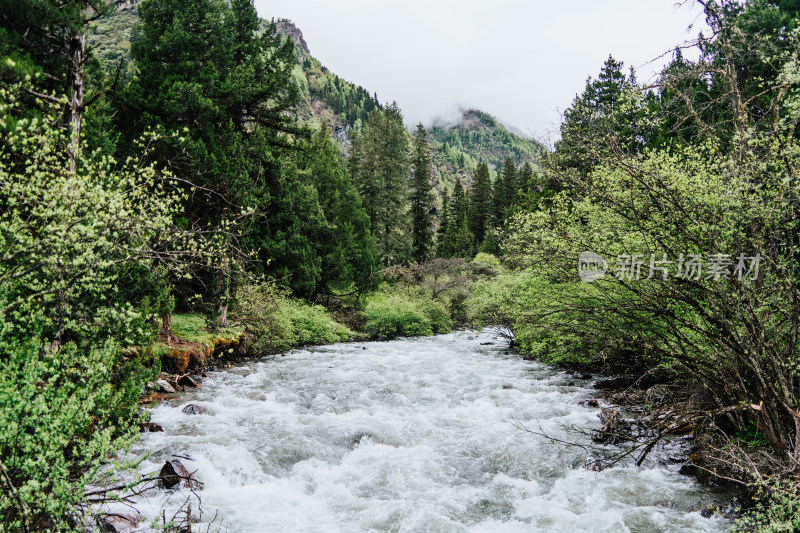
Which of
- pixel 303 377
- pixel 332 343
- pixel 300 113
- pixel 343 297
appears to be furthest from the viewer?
pixel 300 113

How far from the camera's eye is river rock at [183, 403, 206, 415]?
9.46 meters

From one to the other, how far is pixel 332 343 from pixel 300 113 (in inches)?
4732

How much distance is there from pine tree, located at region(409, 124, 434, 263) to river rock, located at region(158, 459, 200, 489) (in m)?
37.1

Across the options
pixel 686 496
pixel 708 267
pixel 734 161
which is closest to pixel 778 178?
pixel 734 161

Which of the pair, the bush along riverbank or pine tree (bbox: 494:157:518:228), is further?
pine tree (bbox: 494:157:518:228)

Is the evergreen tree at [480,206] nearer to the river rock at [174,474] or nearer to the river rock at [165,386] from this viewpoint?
the river rock at [165,386]

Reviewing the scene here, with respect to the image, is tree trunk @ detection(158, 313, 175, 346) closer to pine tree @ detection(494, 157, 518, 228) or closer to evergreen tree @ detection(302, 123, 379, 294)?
evergreen tree @ detection(302, 123, 379, 294)

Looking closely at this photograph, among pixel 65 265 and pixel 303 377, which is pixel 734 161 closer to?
pixel 65 265

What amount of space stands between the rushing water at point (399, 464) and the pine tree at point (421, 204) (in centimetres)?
3231

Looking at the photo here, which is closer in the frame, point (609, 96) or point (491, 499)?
point (491, 499)

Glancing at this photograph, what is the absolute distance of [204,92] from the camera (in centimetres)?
1661

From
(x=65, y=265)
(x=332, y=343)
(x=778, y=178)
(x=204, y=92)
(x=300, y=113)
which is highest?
(x=300, y=113)

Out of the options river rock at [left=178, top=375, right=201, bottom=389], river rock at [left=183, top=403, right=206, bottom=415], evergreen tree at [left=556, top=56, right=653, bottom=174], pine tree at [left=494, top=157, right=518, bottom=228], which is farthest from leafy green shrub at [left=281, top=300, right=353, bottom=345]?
pine tree at [left=494, top=157, right=518, bottom=228]

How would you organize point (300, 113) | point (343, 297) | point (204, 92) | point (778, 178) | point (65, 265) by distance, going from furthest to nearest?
point (300, 113), point (343, 297), point (204, 92), point (778, 178), point (65, 265)
